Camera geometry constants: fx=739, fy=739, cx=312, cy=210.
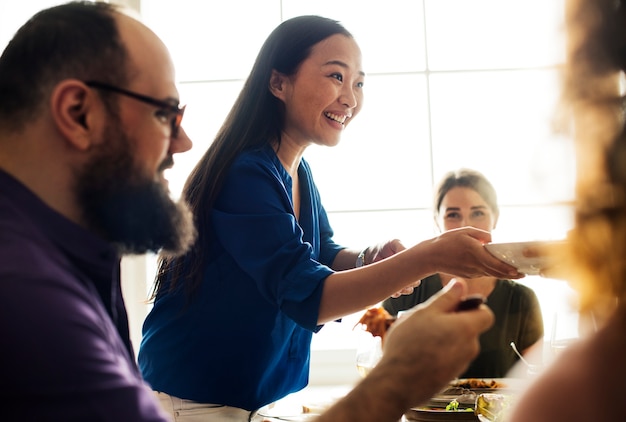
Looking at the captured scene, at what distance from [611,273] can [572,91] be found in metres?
0.16

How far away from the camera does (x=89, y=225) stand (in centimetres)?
106

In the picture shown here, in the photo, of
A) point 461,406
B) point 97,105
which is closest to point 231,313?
point 461,406

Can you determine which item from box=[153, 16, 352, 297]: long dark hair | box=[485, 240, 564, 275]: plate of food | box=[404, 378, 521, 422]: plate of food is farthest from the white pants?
box=[485, 240, 564, 275]: plate of food

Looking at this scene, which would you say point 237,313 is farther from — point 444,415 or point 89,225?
point 89,225

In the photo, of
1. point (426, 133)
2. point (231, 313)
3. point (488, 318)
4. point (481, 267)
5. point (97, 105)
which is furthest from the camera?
point (426, 133)

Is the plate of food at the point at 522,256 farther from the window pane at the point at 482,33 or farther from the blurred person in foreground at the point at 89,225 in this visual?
the window pane at the point at 482,33

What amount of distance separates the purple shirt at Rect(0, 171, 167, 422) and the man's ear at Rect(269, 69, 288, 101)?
1.00 metres

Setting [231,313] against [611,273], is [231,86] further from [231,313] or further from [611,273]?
[611,273]

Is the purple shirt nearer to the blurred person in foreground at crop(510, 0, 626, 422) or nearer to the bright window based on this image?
the blurred person in foreground at crop(510, 0, 626, 422)

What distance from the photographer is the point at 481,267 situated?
1.48 m

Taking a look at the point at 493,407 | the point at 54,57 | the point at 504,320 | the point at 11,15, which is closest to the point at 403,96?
the point at 504,320

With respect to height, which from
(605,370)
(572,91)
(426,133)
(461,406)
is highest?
(426,133)

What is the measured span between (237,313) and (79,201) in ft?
2.28

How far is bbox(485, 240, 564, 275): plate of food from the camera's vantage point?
4.17 feet
